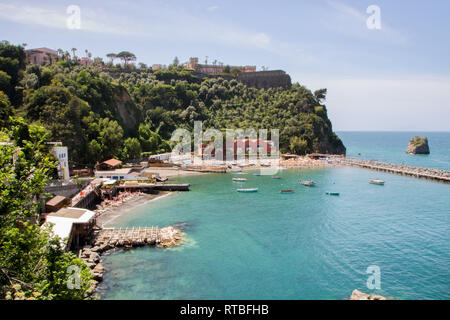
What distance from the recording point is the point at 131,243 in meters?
29.2

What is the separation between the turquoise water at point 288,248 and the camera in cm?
2248

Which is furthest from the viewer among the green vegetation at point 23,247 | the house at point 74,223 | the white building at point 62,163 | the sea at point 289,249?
the white building at point 62,163

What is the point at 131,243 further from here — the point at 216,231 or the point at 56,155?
the point at 56,155

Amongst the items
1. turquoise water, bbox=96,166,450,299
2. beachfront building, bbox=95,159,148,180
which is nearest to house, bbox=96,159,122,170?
beachfront building, bbox=95,159,148,180

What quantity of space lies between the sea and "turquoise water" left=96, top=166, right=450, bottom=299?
0.08m

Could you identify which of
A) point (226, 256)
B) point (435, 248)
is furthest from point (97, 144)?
point (435, 248)

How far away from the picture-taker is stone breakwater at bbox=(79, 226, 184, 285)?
27.2 metres

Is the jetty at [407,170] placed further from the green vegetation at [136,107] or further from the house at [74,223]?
the house at [74,223]

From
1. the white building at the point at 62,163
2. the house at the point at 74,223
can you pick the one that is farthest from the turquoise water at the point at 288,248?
the white building at the point at 62,163

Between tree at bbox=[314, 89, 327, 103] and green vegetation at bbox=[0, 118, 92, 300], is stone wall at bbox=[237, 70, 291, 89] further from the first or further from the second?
green vegetation at bbox=[0, 118, 92, 300]

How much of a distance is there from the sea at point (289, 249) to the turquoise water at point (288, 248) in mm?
83
